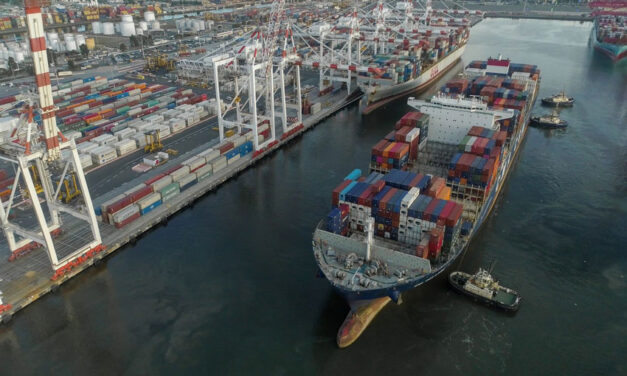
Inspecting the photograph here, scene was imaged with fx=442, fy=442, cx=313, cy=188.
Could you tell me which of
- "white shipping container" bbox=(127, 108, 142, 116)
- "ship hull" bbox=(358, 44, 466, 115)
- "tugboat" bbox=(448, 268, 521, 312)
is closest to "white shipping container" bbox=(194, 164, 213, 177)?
"white shipping container" bbox=(127, 108, 142, 116)

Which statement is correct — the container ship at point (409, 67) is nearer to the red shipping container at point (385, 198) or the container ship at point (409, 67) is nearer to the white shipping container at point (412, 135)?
the white shipping container at point (412, 135)

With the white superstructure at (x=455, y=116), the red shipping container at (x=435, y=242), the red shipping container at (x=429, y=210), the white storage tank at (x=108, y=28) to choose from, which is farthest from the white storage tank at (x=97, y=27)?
the red shipping container at (x=435, y=242)

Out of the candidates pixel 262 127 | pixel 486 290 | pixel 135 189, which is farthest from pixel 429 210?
pixel 262 127

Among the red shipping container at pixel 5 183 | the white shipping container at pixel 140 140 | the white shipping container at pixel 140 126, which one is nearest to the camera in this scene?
the red shipping container at pixel 5 183

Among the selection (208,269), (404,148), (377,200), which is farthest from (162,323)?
(404,148)

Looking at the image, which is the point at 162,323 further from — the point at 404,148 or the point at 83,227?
the point at 404,148
